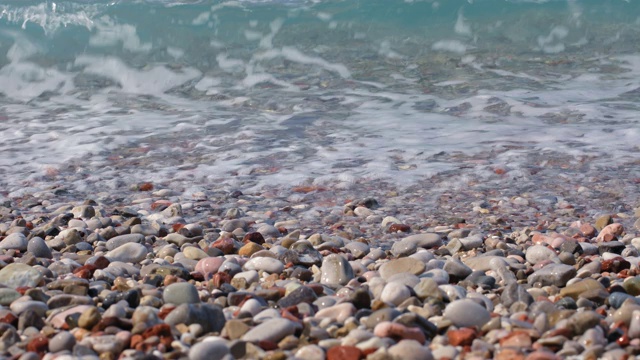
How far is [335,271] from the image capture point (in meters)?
2.80

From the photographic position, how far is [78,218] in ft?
12.4

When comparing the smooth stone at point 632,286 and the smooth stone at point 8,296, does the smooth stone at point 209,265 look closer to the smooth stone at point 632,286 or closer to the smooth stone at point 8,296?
the smooth stone at point 8,296

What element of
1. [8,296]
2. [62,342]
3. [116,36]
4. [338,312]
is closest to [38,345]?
[62,342]

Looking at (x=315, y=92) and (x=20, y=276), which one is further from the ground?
(x=20, y=276)

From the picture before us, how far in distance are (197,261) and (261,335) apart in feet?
3.07

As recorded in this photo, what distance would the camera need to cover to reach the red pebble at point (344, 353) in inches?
80.6

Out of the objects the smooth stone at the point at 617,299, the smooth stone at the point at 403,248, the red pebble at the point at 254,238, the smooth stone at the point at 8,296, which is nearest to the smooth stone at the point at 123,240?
the red pebble at the point at 254,238

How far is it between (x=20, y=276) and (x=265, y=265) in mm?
801

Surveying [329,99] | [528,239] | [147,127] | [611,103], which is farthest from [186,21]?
[528,239]

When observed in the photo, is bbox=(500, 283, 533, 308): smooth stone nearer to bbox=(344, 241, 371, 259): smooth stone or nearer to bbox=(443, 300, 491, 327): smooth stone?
bbox=(443, 300, 491, 327): smooth stone

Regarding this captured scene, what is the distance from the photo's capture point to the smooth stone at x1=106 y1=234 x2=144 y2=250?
10.9 ft

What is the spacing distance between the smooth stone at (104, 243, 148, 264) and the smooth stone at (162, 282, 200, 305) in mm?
627

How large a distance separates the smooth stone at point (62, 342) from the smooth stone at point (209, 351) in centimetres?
32

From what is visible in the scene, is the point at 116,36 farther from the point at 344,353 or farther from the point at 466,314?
the point at 344,353
